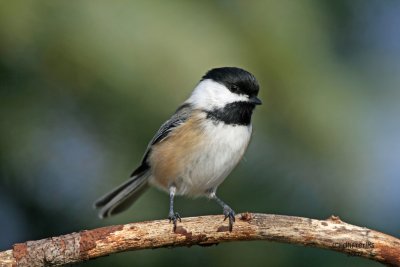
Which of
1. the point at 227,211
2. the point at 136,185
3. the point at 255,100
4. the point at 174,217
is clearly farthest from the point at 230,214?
the point at 136,185

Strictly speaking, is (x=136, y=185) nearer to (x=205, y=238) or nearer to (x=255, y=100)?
(x=255, y=100)

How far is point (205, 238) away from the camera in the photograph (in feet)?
7.18

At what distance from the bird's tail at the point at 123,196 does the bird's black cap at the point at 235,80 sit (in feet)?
1.80

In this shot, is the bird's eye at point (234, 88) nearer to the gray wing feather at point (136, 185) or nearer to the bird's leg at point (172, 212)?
the gray wing feather at point (136, 185)

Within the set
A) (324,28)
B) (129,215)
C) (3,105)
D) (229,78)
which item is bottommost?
(129,215)

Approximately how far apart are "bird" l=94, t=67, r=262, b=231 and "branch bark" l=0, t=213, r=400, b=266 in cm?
53

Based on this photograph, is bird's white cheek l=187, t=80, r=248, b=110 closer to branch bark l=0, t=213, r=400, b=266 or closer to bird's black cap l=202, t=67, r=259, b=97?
bird's black cap l=202, t=67, r=259, b=97

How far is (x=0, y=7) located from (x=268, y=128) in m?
0.95

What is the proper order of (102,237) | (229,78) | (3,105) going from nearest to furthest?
(102,237), (3,105), (229,78)

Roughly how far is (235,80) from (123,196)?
0.69 m

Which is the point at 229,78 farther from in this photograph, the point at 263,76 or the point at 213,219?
the point at 213,219

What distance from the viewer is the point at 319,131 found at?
87.8 inches

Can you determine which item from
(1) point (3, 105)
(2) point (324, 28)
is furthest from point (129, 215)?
(2) point (324, 28)

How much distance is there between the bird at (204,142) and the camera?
2.79 meters
